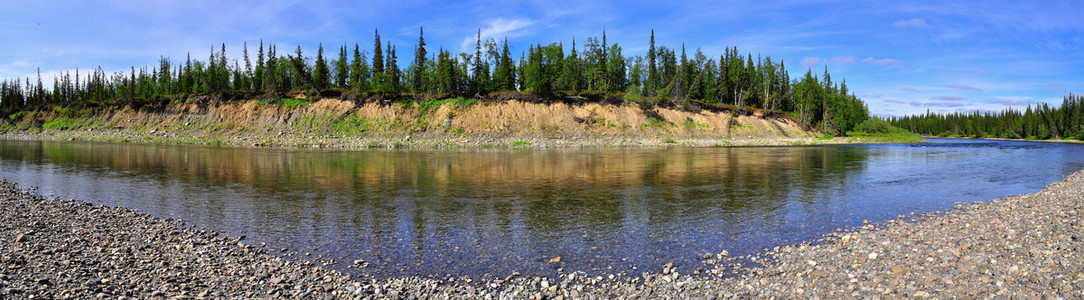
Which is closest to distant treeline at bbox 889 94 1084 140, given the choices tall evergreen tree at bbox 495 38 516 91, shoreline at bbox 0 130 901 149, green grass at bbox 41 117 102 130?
shoreline at bbox 0 130 901 149

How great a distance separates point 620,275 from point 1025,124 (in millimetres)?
196209

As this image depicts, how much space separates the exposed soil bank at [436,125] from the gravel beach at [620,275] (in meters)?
57.7

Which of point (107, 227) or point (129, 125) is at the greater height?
point (129, 125)

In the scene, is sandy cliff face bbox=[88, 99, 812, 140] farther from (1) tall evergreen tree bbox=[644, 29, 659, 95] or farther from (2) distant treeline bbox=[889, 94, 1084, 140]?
(2) distant treeline bbox=[889, 94, 1084, 140]

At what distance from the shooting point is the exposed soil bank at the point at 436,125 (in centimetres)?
7506

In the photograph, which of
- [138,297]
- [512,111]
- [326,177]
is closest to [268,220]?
[138,297]

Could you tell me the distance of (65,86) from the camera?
5763 inches

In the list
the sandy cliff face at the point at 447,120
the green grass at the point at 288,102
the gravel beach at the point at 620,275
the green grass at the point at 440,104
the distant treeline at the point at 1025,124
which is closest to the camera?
the gravel beach at the point at 620,275

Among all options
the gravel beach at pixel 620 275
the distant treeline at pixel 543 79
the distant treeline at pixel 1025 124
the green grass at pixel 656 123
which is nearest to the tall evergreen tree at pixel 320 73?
the distant treeline at pixel 543 79

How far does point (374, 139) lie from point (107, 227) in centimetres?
A: 6377

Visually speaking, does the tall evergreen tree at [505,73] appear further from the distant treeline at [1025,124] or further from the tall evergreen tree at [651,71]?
the distant treeline at [1025,124]

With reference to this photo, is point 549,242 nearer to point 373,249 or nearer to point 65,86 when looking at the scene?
point 373,249

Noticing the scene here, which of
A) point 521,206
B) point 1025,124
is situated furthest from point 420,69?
point 1025,124

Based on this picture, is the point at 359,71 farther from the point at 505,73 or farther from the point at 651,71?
the point at 651,71
